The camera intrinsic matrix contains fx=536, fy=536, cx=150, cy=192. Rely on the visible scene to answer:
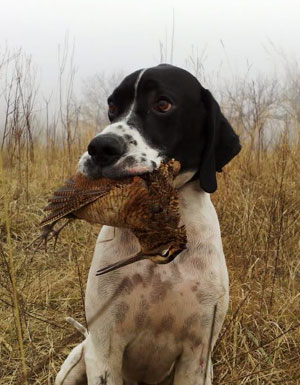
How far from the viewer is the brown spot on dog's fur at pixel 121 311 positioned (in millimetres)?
1788

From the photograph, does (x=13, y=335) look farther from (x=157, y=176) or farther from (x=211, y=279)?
(x=157, y=176)

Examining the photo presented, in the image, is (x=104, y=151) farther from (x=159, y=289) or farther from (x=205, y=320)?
(x=205, y=320)

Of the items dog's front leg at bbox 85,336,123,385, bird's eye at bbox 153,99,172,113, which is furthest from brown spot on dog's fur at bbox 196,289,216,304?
bird's eye at bbox 153,99,172,113

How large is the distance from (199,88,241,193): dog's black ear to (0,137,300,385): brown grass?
0.64 metres

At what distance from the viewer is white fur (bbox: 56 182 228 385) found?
1.79 m

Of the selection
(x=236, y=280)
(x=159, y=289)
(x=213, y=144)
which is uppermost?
(x=213, y=144)

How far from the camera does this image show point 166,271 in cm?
183

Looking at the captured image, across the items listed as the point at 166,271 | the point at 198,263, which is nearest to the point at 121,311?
the point at 166,271

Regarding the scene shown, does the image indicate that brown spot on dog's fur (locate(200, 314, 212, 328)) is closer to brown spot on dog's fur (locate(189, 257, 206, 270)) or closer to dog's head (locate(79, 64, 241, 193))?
brown spot on dog's fur (locate(189, 257, 206, 270))

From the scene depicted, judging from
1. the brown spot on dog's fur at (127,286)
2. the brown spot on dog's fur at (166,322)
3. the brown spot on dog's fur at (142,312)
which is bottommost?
the brown spot on dog's fur at (166,322)

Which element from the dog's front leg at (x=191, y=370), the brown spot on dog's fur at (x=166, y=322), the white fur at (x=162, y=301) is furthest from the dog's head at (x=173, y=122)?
the dog's front leg at (x=191, y=370)

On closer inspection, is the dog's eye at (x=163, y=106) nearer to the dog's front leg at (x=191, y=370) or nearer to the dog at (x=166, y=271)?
the dog at (x=166, y=271)

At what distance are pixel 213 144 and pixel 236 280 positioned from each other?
1.29 metres

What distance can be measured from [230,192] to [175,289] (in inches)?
89.1
